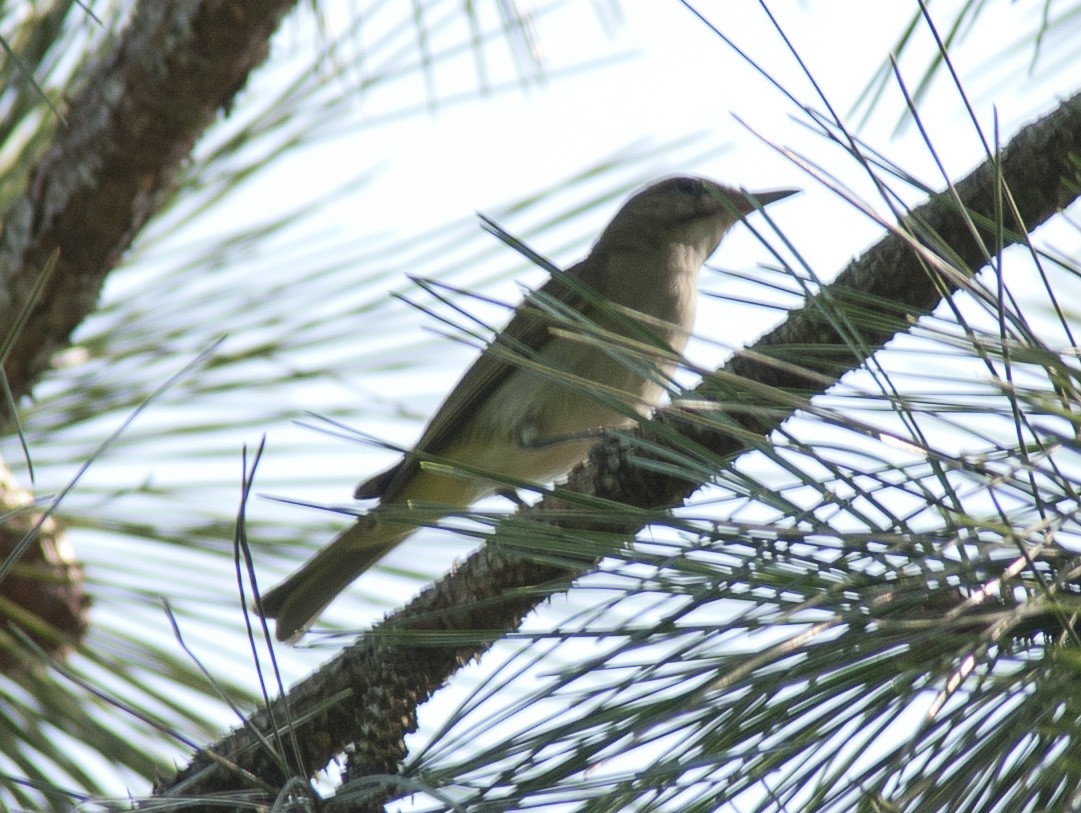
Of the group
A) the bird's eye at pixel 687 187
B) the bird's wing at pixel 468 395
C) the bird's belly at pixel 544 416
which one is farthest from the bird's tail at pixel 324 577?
the bird's eye at pixel 687 187

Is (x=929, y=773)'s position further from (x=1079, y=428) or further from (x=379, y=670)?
(x=379, y=670)

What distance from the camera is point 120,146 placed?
109 inches

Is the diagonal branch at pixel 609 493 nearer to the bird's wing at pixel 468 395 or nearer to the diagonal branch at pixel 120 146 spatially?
the diagonal branch at pixel 120 146

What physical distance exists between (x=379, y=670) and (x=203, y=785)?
0.36 metres

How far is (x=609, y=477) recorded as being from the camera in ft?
7.59

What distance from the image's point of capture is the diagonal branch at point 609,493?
1.72m

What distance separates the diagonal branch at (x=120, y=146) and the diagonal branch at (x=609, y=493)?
1.05 m

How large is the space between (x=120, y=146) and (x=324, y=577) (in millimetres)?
1436

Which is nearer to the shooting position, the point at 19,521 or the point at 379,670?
the point at 379,670

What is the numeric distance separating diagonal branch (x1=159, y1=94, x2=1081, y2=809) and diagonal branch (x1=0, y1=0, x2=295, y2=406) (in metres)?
1.05

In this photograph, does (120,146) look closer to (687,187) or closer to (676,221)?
(676,221)

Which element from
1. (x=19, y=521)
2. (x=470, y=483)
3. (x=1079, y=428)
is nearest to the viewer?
(x=1079, y=428)

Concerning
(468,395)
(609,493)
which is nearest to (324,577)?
(468,395)

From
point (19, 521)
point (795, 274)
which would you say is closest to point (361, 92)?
point (19, 521)
